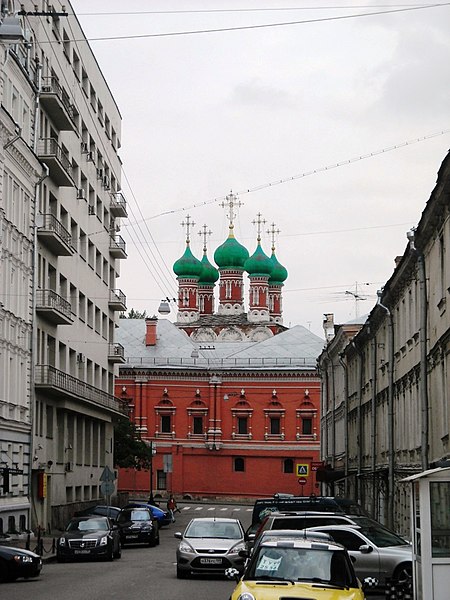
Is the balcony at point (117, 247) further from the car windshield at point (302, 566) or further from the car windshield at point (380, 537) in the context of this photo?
the car windshield at point (302, 566)

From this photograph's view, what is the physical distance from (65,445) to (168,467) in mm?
17338

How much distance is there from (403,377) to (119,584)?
606 inches

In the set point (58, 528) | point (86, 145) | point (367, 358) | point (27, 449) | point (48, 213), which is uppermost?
point (86, 145)

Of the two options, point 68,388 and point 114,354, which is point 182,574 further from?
point 114,354

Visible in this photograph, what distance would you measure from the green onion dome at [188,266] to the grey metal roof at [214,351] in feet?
85.8

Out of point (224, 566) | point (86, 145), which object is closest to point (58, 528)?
point (86, 145)

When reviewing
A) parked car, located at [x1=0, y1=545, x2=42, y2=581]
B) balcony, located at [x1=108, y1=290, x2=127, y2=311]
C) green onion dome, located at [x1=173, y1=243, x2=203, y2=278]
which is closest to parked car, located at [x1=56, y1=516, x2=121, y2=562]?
parked car, located at [x1=0, y1=545, x2=42, y2=581]

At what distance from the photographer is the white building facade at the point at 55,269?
1654 inches

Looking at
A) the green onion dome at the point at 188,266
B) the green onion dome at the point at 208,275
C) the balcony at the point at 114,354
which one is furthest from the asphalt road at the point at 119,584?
the green onion dome at the point at 208,275

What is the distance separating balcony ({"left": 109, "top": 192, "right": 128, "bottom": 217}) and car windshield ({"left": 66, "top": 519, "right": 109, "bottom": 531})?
111 ft

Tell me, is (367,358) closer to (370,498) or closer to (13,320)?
(370,498)

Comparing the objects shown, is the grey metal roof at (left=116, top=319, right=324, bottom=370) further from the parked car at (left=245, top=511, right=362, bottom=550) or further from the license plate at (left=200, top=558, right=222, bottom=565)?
the parked car at (left=245, top=511, right=362, bottom=550)

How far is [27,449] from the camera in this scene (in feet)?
146

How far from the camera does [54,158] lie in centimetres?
4706
